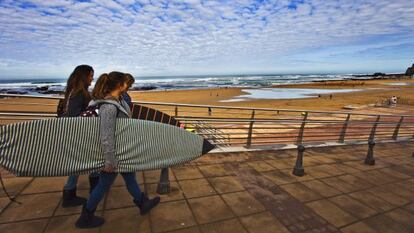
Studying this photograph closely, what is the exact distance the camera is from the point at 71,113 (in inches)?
103

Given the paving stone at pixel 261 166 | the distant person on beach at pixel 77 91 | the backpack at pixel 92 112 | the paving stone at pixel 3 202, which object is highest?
the distant person on beach at pixel 77 91

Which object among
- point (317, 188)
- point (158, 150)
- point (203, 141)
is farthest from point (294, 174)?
point (158, 150)

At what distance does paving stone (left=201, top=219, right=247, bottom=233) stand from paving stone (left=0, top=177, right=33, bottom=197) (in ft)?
8.24

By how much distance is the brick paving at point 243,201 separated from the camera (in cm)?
276

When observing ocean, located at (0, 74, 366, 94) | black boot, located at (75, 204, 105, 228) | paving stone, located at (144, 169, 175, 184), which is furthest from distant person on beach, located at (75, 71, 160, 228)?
ocean, located at (0, 74, 366, 94)

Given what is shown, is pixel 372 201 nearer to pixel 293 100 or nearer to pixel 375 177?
pixel 375 177

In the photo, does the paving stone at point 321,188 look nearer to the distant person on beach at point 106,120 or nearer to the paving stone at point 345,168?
the paving stone at point 345,168

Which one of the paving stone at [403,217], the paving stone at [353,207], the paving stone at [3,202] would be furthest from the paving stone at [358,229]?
the paving stone at [3,202]

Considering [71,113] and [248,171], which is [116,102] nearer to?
[71,113]

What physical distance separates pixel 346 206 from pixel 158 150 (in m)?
2.65

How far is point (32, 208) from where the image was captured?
114 inches

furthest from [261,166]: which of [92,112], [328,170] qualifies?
[92,112]

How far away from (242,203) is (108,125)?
2.01 metres

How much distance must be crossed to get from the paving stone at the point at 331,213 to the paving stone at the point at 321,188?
0.29 m
